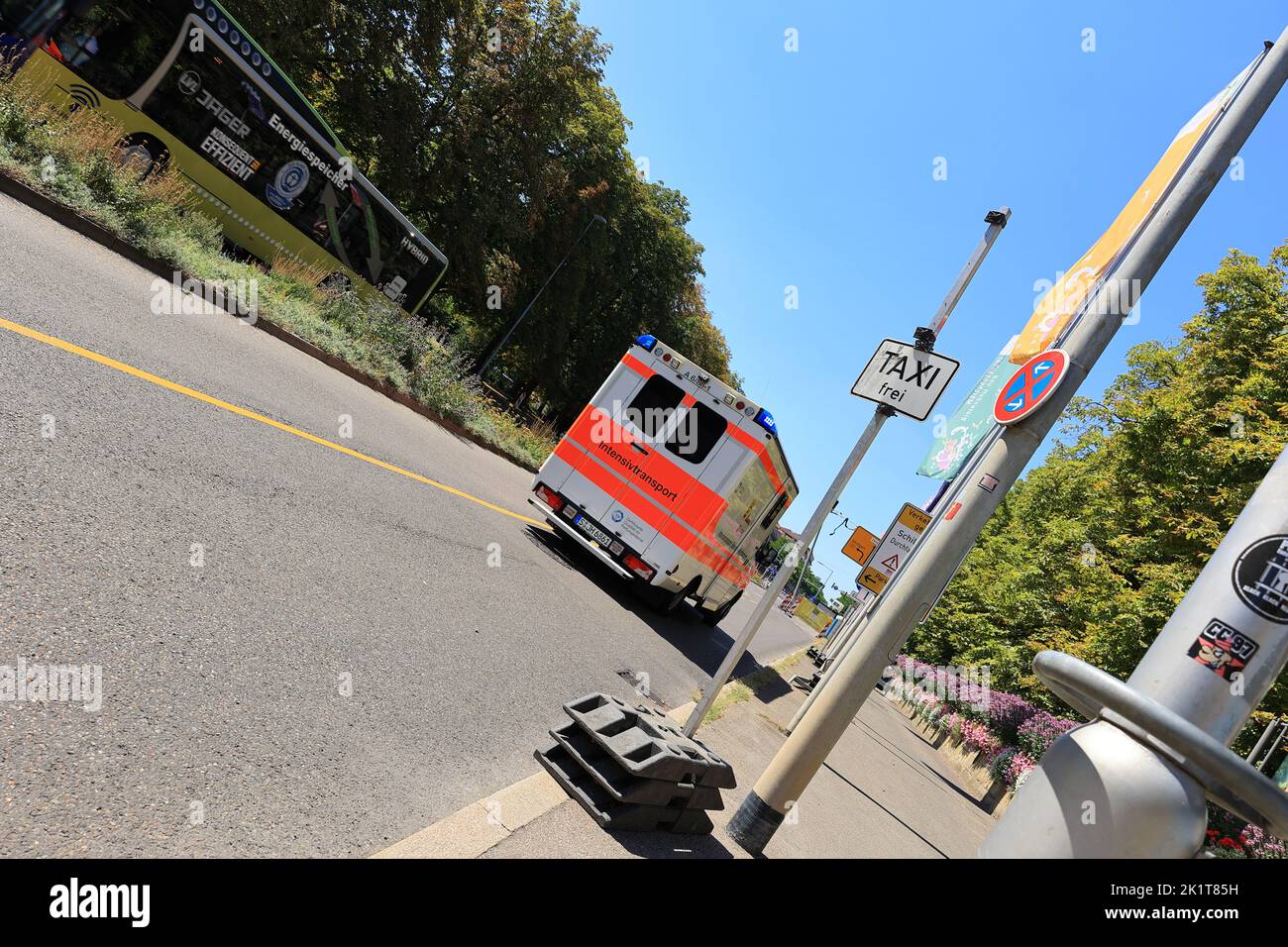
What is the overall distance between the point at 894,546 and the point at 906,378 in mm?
9957

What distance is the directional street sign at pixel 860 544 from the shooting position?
17.9m

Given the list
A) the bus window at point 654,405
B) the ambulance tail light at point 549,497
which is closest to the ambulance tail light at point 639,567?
the ambulance tail light at point 549,497

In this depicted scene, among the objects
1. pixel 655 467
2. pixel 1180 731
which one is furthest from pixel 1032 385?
pixel 655 467

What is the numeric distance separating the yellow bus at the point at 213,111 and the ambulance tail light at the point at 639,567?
33.3 feet

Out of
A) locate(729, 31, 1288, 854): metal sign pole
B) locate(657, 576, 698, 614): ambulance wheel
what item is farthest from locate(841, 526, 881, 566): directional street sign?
locate(729, 31, 1288, 854): metal sign pole

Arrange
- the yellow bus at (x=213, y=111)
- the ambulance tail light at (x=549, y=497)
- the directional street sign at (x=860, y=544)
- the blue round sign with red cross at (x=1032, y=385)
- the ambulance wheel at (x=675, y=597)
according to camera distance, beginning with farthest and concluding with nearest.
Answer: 1. the directional street sign at (x=860, y=544)
2. the yellow bus at (x=213, y=111)
3. the ambulance wheel at (x=675, y=597)
4. the ambulance tail light at (x=549, y=497)
5. the blue round sign with red cross at (x=1032, y=385)

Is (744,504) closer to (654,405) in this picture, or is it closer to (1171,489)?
(654,405)

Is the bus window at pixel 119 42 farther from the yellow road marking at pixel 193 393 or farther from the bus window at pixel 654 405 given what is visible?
the bus window at pixel 654 405

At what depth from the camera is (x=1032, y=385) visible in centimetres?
404

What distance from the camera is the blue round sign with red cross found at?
3904 millimetres

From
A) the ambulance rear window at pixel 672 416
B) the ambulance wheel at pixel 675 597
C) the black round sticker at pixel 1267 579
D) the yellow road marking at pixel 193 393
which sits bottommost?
the yellow road marking at pixel 193 393

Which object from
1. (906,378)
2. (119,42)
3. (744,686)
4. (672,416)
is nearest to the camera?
(906,378)

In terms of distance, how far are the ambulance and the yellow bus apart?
8.69 m
